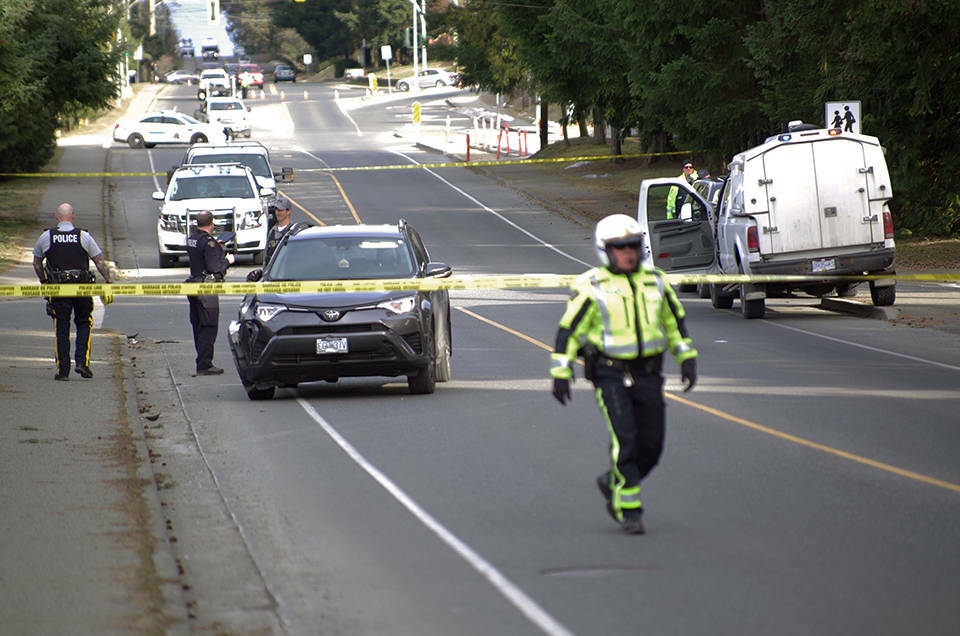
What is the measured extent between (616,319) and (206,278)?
9326mm

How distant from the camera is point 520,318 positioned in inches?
853

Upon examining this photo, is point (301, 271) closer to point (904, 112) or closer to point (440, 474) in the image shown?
A: point (440, 474)

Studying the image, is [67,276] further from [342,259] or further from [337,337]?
[337,337]

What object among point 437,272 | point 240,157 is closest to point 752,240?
point 437,272

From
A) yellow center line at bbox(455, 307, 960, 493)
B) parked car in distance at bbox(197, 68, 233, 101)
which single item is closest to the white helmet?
yellow center line at bbox(455, 307, 960, 493)

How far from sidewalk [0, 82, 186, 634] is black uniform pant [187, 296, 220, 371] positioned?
842mm

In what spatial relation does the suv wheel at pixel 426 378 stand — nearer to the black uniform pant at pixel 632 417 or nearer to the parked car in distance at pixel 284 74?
the black uniform pant at pixel 632 417

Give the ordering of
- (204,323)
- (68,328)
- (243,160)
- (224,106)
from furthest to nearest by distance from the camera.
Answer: (224,106)
(243,160)
(204,323)
(68,328)

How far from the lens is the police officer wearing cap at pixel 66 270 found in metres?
15.9

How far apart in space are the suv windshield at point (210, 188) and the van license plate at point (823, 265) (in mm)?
14532

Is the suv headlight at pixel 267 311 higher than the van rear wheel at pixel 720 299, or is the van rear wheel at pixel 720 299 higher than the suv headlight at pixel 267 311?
the suv headlight at pixel 267 311

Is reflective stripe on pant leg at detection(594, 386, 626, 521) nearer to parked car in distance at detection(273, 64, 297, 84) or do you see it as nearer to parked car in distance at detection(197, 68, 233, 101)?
parked car in distance at detection(197, 68, 233, 101)

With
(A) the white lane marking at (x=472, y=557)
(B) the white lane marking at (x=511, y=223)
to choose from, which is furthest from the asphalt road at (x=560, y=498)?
(B) the white lane marking at (x=511, y=223)

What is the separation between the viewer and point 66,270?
1589 centimetres
